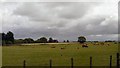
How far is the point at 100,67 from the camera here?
32312mm

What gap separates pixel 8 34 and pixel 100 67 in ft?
523

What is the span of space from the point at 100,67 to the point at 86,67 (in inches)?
58.9

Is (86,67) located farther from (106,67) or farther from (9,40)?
(9,40)

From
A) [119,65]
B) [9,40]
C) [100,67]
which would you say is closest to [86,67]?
[100,67]

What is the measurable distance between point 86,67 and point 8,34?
159 metres

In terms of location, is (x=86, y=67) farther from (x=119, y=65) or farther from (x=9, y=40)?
(x=9, y=40)

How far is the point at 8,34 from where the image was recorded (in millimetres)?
187625

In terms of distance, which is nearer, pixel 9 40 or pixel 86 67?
pixel 86 67

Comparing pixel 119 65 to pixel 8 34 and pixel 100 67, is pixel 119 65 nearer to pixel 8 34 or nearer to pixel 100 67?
pixel 100 67

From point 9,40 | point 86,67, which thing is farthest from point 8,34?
point 86,67

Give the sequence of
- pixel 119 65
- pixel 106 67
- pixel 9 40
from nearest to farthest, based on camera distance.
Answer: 1. pixel 119 65
2. pixel 106 67
3. pixel 9 40

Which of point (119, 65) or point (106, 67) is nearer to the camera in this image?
point (119, 65)

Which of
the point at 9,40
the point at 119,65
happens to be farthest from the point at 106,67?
the point at 9,40

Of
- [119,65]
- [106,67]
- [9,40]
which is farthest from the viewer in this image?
[9,40]
